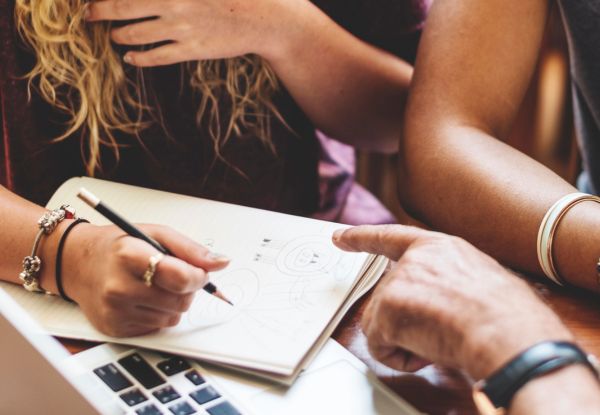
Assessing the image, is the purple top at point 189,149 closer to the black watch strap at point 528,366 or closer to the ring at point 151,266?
the ring at point 151,266

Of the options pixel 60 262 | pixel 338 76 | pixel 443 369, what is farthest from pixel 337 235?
pixel 338 76

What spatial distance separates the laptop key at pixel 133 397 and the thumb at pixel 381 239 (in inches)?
10.0

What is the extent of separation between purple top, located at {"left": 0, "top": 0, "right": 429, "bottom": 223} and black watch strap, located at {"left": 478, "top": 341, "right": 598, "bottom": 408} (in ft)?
2.10

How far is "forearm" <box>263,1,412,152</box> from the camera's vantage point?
99 centimetres

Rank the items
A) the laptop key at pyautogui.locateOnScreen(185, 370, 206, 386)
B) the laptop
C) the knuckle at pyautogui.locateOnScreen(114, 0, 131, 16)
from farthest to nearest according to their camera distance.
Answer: the knuckle at pyautogui.locateOnScreen(114, 0, 131, 16), the laptop key at pyautogui.locateOnScreen(185, 370, 206, 386), the laptop

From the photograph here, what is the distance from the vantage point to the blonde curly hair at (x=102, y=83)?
90 cm

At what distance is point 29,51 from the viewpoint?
0.94 meters

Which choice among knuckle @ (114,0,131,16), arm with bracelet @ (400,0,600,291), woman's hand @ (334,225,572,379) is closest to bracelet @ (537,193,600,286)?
arm with bracelet @ (400,0,600,291)

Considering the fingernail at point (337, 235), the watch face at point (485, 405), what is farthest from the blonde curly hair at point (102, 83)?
the watch face at point (485, 405)

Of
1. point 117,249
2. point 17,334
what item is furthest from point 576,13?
point 17,334

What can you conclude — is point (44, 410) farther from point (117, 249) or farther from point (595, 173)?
point (595, 173)

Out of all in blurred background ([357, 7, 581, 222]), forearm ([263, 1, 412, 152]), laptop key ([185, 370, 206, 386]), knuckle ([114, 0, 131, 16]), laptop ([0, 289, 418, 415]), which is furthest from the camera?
blurred background ([357, 7, 581, 222])

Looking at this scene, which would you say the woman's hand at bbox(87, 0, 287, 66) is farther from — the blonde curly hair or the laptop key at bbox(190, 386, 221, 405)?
the laptop key at bbox(190, 386, 221, 405)

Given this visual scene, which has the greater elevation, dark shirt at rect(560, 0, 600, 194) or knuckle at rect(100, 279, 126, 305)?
dark shirt at rect(560, 0, 600, 194)
